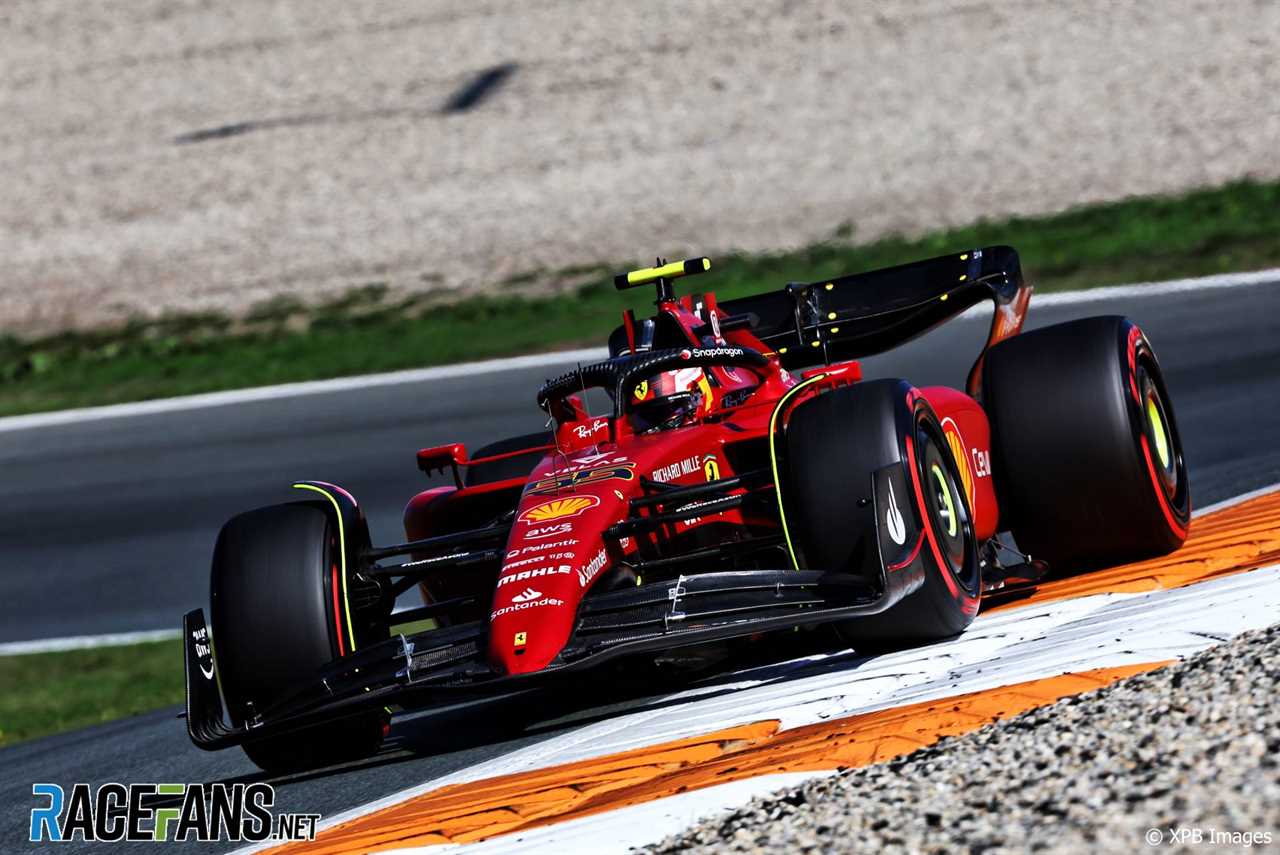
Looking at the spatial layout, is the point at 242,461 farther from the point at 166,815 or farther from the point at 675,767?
the point at 675,767

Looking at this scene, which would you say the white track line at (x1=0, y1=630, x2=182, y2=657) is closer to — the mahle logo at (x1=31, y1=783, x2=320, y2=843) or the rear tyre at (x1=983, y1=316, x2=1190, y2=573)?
the mahle logo at (x1=31, y1=783, x2=320, y2=843)

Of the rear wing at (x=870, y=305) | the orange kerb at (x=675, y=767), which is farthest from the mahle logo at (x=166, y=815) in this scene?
the rear wing at (x=870, y=305)

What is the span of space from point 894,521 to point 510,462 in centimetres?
304

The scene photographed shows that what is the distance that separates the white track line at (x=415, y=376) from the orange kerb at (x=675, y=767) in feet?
34.5

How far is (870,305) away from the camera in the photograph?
9.08 meters

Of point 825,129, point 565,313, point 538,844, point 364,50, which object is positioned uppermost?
point 364,50

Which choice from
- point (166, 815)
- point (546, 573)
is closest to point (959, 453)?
point (546, 573)

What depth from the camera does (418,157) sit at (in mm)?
24484

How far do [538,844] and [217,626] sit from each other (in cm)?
242

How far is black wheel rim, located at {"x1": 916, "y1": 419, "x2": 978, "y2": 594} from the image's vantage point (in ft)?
20.6

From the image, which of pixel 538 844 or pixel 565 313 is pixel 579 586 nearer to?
pixel 538 844

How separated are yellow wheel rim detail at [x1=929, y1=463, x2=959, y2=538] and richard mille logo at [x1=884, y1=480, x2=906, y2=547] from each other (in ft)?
1.78

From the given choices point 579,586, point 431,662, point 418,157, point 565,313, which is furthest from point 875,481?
point 418,157

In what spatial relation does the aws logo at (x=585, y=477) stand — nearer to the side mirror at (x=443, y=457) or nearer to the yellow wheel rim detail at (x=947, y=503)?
the yellow wheel rim detail at (x=947, y=503)
